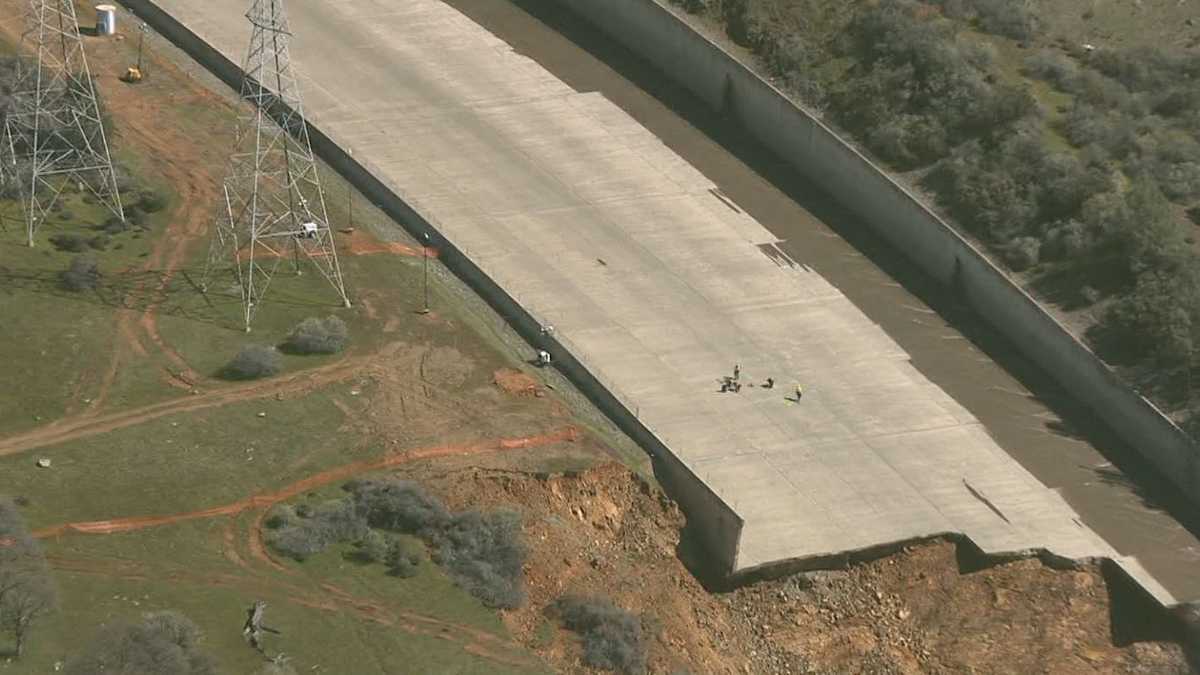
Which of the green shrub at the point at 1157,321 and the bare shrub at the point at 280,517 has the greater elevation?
the green shrub at the point at 1157,321

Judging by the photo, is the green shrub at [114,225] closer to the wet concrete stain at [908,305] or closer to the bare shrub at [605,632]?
the wet concrete stain at [908,305]

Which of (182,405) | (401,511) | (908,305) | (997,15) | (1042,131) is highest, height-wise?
(997,15)

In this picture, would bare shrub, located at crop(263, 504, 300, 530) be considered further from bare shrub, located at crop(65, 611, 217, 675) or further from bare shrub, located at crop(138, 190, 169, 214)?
bare shrub, located at crop(138, 190, 169, 214)

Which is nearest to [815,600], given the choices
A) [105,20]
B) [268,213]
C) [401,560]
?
[401,560]

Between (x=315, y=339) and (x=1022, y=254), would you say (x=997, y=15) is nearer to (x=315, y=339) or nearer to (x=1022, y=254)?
(x=1022, y=254)

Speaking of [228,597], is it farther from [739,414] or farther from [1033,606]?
[1033,606]

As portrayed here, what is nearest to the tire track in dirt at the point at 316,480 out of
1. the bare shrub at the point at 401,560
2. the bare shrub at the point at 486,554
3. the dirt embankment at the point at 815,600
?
the dirt embankment at the point at 815,600
